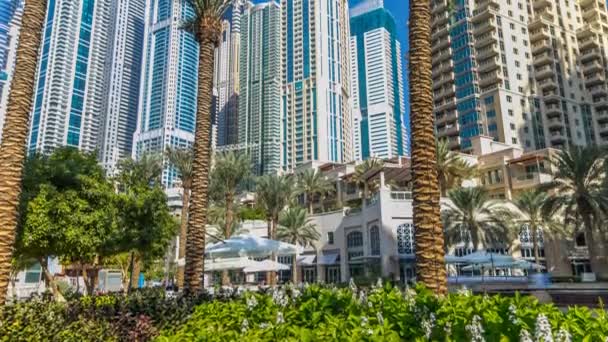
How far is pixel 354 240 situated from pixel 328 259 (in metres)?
4.30

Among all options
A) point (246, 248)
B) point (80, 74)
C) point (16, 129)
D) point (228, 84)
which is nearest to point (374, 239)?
point (246, 248)

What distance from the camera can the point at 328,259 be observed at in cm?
4791

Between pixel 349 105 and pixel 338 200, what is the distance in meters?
85.2

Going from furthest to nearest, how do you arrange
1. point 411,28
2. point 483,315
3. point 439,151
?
point 439,151 < point 411,28 < point 483,315

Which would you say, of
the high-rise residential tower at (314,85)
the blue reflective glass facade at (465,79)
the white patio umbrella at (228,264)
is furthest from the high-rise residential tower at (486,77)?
the white patio umbrella at (228,264)

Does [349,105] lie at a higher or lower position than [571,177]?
higher

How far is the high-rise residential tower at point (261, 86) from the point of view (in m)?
134

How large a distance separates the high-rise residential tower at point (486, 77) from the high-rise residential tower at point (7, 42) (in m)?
71.1

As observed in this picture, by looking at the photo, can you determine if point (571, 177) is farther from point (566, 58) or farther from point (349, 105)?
point (349, 105)

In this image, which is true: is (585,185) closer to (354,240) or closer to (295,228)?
(354,240)

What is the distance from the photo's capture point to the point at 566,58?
8150 centimetres

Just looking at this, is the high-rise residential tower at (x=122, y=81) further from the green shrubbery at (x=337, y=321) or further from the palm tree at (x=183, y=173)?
the green shrubbery at (x=337, y=321)

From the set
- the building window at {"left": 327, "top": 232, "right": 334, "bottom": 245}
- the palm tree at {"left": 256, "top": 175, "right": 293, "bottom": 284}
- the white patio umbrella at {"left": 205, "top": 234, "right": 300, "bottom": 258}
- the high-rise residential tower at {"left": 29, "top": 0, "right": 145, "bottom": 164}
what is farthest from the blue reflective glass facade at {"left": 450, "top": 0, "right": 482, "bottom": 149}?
the high-rise residential tower at {"left": 29, "top": 0, "right": 145, "bottom": 164}

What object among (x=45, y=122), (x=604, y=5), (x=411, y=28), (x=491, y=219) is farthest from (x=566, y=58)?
(x=45, y=122)
